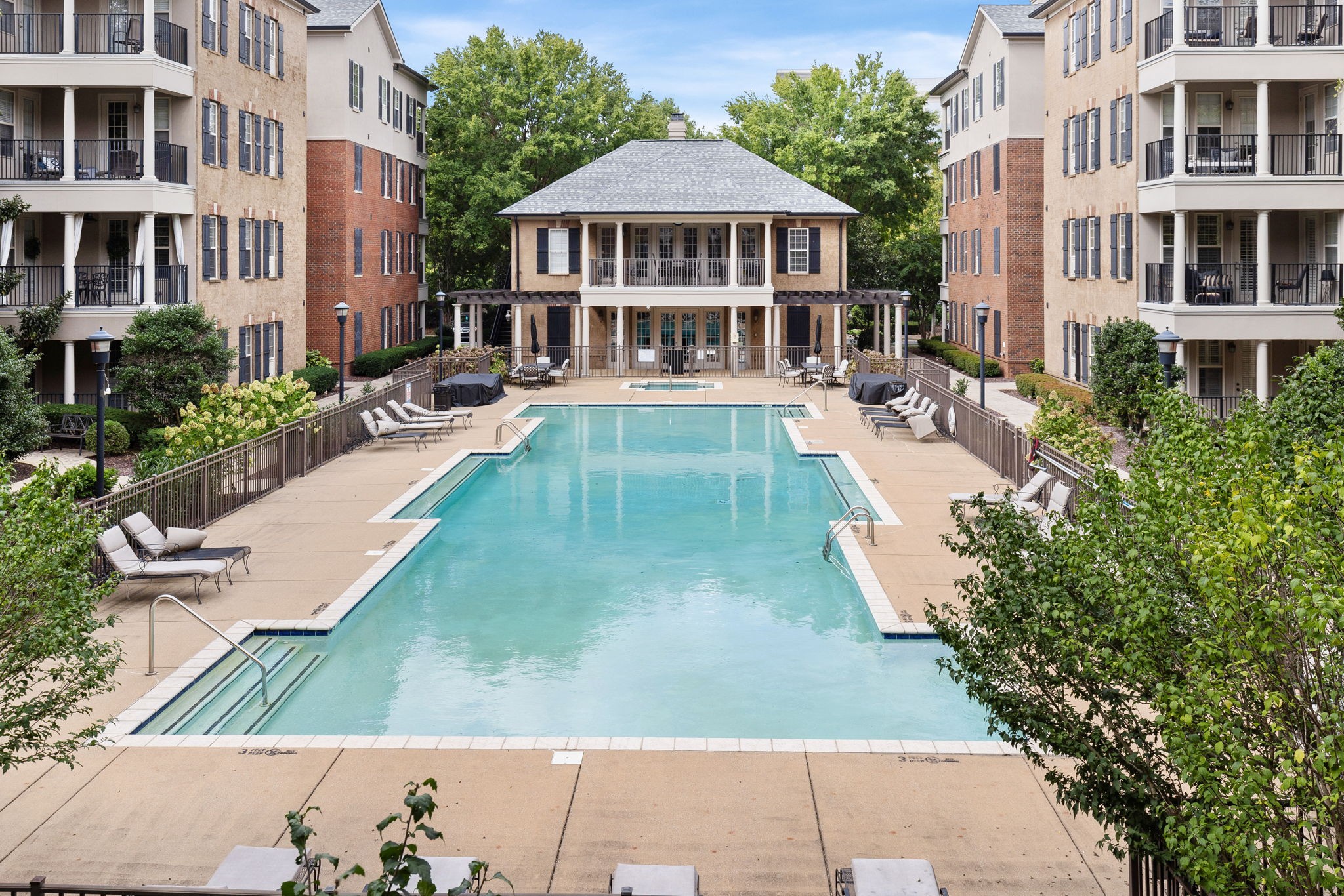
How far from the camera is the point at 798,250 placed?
52844mm

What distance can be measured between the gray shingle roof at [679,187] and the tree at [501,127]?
6912mm

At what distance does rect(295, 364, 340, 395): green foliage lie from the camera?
136 ft

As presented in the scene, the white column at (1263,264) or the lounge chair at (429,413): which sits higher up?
the white column at (1263,264)

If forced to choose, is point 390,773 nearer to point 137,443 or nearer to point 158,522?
point 158,522

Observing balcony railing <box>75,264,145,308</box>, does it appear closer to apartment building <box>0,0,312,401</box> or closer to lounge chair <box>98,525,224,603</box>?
apartment building <box>0,0,312,401</box>

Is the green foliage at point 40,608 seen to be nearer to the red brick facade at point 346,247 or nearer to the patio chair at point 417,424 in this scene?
the patio chair at point 417,424

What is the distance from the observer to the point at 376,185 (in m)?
52.1

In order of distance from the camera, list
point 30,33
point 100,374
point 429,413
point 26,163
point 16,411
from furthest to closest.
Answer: point 429,413 → point 26,163 → point 30,33 → point 16,411 → point 100,374

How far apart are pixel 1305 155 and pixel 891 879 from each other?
2946 cm

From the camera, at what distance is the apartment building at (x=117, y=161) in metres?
32.0

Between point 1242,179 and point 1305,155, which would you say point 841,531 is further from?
point 1305,155

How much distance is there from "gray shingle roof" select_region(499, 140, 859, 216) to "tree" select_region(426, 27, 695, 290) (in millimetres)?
6912

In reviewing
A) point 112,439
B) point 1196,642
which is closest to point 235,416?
point 112,439

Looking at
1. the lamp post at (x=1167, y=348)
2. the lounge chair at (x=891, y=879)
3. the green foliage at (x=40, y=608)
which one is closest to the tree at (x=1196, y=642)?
the lounge chair at (x=891, y=879)
